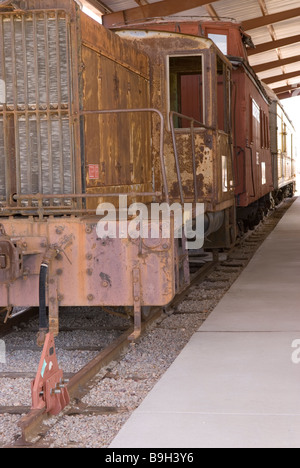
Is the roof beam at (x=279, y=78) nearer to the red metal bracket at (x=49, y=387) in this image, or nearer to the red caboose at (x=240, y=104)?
the red caboose at (x=240, y=104)

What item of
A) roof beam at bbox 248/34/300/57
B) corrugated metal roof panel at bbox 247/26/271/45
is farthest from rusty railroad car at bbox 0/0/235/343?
roof beam at bbox 248/34/300/57

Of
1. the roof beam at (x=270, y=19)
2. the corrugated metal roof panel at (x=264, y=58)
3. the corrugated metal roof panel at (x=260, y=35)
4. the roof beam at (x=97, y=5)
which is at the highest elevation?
the corrugated metal roof panel at (x=264, y=58)

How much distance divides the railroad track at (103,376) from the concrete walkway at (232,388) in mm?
218

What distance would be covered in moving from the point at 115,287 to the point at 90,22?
215cm

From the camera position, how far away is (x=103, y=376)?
15.3ft

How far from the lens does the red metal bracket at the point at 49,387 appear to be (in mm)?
3809

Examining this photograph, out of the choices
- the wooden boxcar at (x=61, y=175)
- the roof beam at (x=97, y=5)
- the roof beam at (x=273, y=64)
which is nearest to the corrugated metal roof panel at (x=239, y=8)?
the roof beam at (x=97, y=5)

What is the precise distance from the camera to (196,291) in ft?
26.4

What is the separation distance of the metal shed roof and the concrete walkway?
7.07 meters

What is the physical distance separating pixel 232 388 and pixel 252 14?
21.2 metres

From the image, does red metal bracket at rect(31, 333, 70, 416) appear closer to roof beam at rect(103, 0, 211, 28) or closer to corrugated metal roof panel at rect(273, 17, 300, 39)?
roof beam at rect(103, 0, 211, 28)

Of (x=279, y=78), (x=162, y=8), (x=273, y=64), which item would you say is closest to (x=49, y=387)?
(x=162, y=8)

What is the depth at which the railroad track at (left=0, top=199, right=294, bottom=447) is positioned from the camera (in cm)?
369

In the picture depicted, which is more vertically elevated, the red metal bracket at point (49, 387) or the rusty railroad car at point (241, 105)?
the rusty railroad car at point (241, 105)
